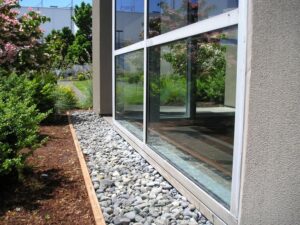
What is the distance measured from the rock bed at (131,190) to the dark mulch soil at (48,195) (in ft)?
0.66

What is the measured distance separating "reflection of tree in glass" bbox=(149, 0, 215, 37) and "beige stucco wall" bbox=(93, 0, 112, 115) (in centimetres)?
424

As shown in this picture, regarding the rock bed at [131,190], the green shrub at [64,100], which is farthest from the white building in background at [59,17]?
the rock bed at [131,190]

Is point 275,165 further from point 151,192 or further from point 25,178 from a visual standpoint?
point 25,178

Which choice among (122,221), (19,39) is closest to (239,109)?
(122,221)

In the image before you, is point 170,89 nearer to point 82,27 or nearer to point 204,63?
point 204,63

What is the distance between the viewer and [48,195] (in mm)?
3750

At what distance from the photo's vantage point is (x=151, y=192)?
3852mm

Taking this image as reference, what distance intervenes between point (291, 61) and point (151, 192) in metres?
1.96

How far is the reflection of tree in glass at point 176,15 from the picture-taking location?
11.2 feet

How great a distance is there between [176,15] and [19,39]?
6.00 meters

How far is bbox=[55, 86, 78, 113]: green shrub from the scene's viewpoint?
9602 mm

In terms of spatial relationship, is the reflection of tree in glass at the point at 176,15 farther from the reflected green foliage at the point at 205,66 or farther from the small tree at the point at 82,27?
the small tree at the point at 82,27

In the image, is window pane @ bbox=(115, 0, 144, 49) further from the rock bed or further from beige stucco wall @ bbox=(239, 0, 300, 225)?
beige stucco wall @ bbox=(239, 0, 300, 225)

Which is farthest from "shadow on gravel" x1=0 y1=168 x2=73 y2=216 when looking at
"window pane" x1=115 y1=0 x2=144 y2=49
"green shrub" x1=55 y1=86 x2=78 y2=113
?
"green shrub" x1=55 y1=86 x2=78 y2=113
